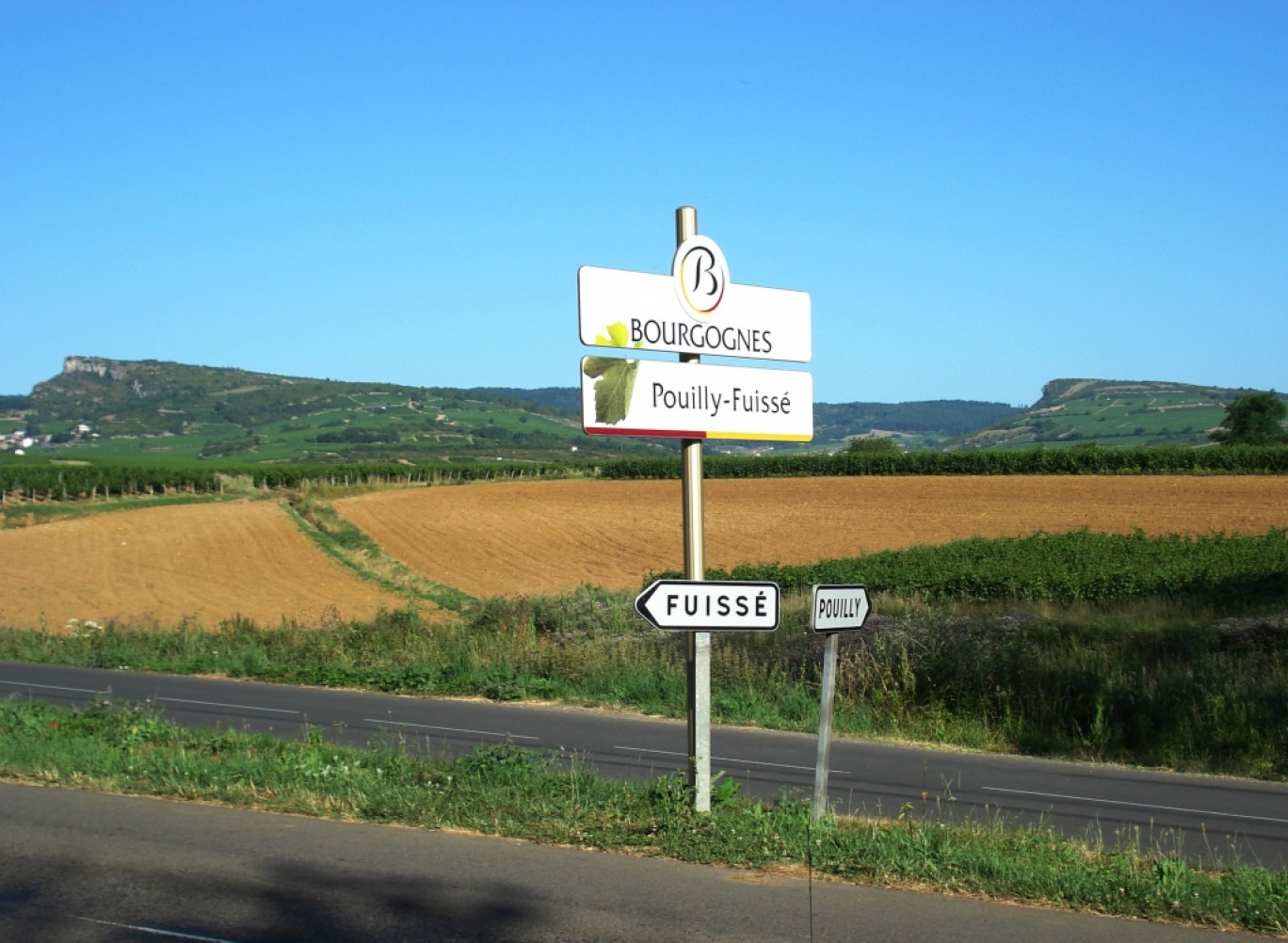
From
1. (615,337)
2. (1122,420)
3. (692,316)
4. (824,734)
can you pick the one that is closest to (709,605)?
(824,734)

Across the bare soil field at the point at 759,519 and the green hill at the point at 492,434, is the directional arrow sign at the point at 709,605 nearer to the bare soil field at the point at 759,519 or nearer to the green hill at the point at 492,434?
the bare soil field at the point at 759,519

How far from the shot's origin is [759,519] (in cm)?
5750

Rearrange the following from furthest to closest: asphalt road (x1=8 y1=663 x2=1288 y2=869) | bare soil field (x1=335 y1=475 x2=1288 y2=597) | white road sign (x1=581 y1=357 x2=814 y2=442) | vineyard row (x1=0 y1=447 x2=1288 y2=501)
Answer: vineyard row (x1=0 y1=447 x2=1288 y2=501), bare soil field (x1=335 y1=475 x2=1288 y2=597), asphalt road (x1=8 y1=663 x2=1288 y2=869), white road sign (x1=581 y1=357 x2=814 y2=442)

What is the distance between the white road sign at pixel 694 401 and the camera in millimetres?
6898

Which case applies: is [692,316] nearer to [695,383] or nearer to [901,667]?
[695,383]

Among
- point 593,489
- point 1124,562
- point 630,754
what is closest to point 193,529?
point 593,489

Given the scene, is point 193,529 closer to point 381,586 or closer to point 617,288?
point 381,586

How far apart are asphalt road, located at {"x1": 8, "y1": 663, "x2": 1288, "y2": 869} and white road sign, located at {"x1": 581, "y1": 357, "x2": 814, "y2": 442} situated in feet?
8.47

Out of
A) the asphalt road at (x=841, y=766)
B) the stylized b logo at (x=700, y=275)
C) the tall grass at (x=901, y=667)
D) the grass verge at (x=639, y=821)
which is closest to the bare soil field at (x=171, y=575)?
the tall grass at (x=901, y=667)

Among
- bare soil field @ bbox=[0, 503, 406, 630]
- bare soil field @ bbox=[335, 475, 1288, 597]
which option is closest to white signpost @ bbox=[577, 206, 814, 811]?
bare soil field @ bbox=[0, 503, 406, 630]

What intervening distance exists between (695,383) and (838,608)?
5.23 ft

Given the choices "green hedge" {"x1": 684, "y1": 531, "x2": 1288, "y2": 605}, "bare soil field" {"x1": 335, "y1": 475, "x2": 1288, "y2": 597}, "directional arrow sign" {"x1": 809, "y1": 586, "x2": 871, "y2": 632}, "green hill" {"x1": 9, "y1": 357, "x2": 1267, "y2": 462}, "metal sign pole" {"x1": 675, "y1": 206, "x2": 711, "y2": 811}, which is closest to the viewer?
"directional arrow sign" {"x1": 809, "y1": 586, "x2": 871, "y2": 632}

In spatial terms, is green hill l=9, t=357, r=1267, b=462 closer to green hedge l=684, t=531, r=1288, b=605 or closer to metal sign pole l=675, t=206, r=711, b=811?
green hedge l=684, t=531, r=1288, b=605

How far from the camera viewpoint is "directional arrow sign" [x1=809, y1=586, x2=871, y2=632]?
23.1ft
